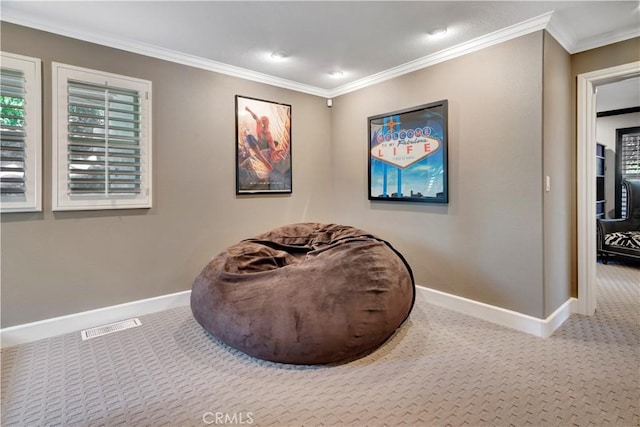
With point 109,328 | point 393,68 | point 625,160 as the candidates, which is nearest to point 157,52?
point 393,68

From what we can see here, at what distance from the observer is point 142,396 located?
184 cm

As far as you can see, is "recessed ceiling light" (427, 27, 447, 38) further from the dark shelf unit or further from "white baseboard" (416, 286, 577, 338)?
the dark shelf unit

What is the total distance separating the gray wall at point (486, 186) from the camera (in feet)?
8.44

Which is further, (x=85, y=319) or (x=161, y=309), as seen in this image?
(x=161, y=309)

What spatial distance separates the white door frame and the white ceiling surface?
0.42 meters

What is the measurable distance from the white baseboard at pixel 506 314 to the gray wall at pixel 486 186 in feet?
0.19

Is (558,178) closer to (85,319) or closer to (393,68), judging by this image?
(393,68)

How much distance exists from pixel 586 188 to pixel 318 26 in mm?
2732

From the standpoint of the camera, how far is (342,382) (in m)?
1.95

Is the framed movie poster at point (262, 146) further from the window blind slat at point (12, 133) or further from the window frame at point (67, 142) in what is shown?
the window blind slat at point (12, 133)

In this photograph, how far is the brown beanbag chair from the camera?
203cm

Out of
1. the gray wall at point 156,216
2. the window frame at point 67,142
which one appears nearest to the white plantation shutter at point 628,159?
the gray wall at point 156,216

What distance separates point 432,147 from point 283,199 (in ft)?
5.85

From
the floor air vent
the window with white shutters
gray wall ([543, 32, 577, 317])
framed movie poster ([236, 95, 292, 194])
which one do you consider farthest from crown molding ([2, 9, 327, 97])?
the window with white shutters
